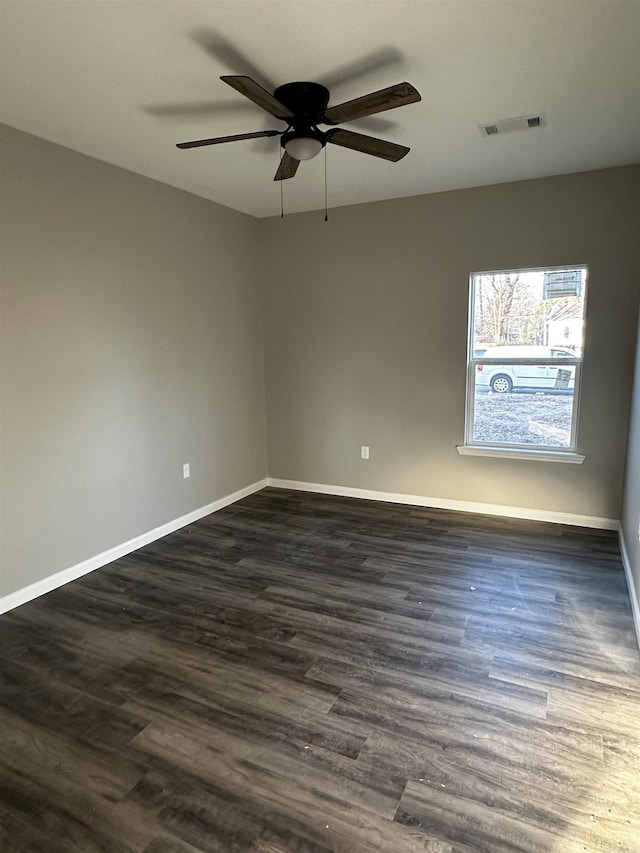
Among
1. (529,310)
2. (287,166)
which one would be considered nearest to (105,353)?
(287,166)

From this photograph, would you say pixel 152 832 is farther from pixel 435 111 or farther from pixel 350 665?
pixel 435 111

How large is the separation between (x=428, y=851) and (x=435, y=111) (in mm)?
3103

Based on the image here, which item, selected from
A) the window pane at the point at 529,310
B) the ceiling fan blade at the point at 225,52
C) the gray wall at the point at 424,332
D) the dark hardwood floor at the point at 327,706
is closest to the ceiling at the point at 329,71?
the ceiling fan blade at the point at 225,52

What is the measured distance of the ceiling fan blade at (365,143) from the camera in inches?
91.5

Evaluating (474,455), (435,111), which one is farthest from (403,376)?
(435,111)

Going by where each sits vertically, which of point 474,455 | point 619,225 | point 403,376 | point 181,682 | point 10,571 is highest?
point 619,225

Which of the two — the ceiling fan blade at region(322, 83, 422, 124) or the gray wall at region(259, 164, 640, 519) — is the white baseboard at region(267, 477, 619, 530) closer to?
the gray wall at region(259, 164, 640, 519)

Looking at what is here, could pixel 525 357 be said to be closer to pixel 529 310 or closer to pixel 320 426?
pixel 529 310

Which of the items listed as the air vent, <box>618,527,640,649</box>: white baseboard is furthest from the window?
the air vent

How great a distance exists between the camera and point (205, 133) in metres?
2.87

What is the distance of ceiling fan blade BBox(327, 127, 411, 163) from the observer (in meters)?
2.32

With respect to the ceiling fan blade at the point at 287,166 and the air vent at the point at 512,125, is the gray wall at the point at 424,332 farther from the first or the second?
the ceiling fan blade at the point at 287,166

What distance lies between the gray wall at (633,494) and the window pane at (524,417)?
0.49 m

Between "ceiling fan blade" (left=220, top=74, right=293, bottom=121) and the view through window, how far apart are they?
243 centimetres
